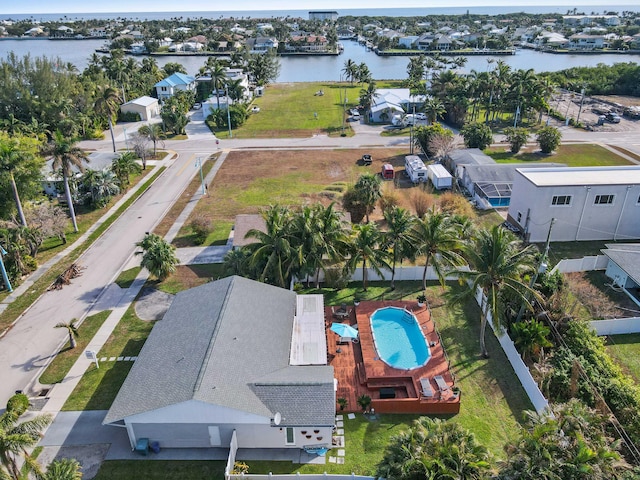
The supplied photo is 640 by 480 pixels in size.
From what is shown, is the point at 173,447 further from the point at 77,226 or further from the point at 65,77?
the point at 65,77

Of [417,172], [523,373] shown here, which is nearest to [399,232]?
[523,373]

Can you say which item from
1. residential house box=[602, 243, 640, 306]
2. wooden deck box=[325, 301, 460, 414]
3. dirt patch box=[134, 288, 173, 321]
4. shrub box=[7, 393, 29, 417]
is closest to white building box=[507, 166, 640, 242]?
residential house box=[602, 243, 640, 306]

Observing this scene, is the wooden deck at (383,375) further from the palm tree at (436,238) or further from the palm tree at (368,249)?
the palm tree at (436,238)

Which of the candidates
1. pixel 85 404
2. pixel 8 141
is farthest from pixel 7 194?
pixel 85 404

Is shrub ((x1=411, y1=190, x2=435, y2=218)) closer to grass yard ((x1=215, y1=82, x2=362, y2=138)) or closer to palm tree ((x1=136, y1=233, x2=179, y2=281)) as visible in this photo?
palm tree ((x1=136, y1=233, x2=179, y2=281))

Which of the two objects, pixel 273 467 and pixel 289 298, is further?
pixel 289 298
